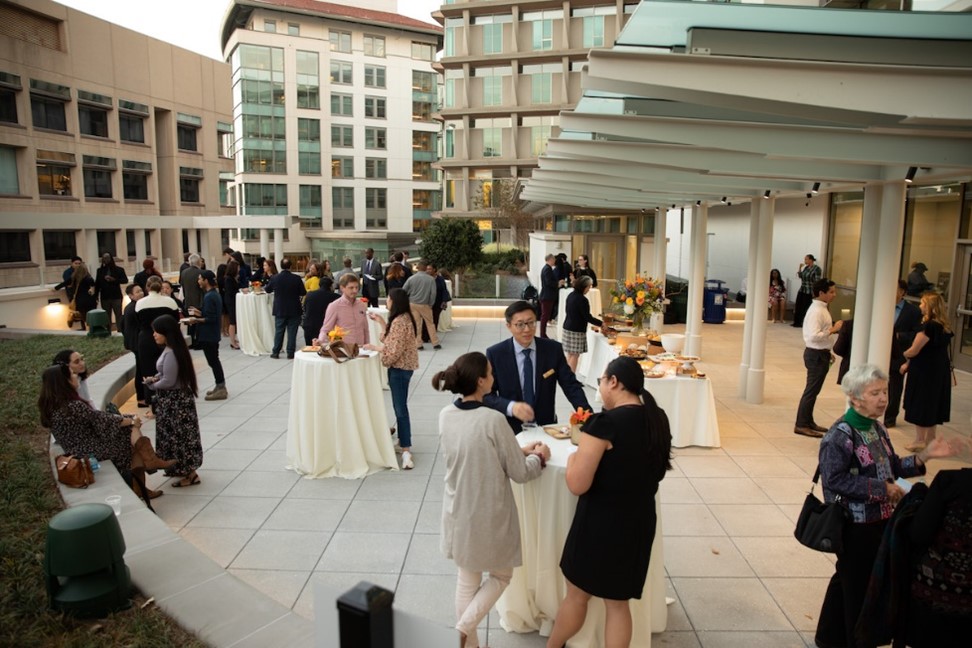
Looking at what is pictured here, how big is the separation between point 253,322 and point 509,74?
2938 cm

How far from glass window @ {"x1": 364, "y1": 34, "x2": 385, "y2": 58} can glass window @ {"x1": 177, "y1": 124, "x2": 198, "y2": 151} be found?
20.3 metres

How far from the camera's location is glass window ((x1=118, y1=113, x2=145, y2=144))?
123ft

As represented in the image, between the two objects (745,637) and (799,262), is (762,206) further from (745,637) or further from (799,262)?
(799,262)

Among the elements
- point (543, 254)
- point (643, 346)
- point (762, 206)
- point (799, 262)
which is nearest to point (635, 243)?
point (543, 254)

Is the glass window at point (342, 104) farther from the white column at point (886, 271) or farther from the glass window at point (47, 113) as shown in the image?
the white column at point (886, 271)

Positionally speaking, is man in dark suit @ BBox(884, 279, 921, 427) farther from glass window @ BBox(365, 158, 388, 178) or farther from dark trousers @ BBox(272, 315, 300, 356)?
glass window @ BBox(365, 158, 388, 178)

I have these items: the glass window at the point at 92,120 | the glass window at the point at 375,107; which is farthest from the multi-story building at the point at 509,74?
the glass window at the point at 375,107

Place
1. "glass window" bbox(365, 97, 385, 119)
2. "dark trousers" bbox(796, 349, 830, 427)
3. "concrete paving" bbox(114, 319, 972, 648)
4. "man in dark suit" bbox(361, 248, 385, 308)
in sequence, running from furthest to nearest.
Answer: "glass window" bbox(365, 97, 385, 119), "man in dark suit" bbox(361, 248, 385, 308), "dark trousers" bbox(796, 349, 830, 427), "concrete paving" bbox(114, 319, 972, 648)

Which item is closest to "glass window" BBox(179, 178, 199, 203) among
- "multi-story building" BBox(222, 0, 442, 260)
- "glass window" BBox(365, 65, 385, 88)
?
"multi-story building" BBox(222, 0, 442, 260)

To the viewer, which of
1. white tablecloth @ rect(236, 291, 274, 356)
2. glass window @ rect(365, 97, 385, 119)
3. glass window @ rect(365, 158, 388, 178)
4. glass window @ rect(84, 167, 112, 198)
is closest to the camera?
A: white tablecloth @ rect(236, 291, 274, 356)

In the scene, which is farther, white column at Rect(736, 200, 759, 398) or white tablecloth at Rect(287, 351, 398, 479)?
white column at Rect(736, 200, 759, 398)

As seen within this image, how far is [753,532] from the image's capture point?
5.43 m

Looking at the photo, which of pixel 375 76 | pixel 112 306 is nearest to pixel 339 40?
pixel 375 76

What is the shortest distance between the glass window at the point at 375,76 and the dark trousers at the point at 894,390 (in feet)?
186
